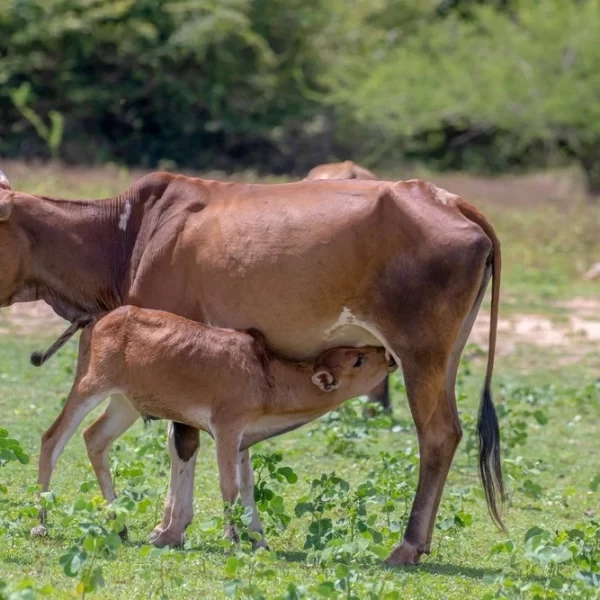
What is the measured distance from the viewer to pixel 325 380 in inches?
271

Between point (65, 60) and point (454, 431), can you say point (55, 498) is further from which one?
point (65, 60)

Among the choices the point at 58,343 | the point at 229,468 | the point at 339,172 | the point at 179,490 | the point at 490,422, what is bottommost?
the point at 339,172

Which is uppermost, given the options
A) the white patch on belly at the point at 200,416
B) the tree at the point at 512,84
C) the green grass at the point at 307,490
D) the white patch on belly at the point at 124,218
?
the white patch on belly at the point at 124,218

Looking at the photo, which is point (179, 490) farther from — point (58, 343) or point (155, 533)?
point (58, 343)

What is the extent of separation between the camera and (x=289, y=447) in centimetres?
1002

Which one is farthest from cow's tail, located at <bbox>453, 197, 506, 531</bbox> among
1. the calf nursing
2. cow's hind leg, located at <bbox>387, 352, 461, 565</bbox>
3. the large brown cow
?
the calf nursing

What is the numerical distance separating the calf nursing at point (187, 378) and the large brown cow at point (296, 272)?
0.23 meters

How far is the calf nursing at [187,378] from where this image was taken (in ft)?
22.2

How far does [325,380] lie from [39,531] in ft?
5.27

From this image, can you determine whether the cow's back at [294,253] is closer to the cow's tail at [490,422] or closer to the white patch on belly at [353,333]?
the white patch on belly at [353,333]

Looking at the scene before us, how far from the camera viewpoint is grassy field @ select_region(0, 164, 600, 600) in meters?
5.61

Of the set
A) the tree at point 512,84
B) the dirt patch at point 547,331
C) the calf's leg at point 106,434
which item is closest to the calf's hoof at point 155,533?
the calf's leg at point 106,434

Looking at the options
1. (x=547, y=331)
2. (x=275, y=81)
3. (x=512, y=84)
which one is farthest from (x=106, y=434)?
(x=512, y=84)

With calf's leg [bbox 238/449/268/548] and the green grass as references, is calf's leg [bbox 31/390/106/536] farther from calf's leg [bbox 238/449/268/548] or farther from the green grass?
calf's leg [bbox 238/449/268/548]
